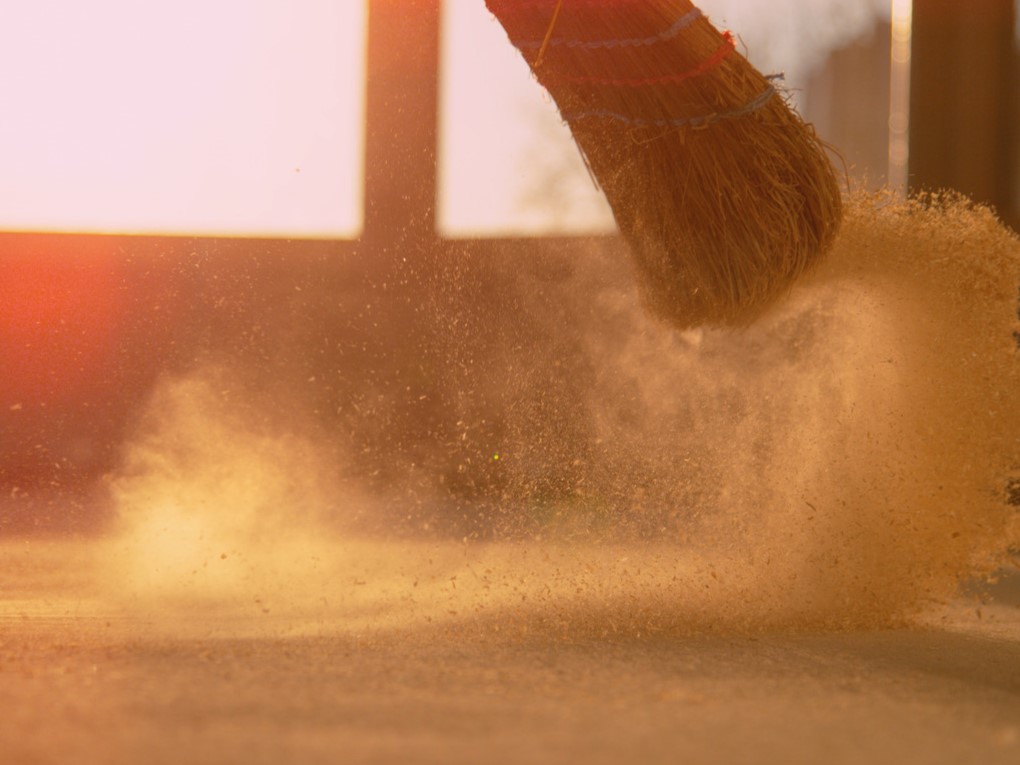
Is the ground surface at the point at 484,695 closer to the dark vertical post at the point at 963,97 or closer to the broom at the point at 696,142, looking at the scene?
the broom at the point at 696,142

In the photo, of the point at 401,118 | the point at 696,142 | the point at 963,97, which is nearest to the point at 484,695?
the point at 696,142

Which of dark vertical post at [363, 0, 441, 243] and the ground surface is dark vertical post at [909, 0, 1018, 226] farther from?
the ground surface

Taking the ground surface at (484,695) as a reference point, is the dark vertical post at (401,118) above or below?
above

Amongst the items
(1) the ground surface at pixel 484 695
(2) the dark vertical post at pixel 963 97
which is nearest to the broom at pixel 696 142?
(1) the ground surface at pixel 484 695

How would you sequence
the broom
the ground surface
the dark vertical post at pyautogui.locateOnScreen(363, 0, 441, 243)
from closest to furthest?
the ground surface, the broom, the dark vertical post at pyautogui.locateOnScreen(363, 0, 441, 243)

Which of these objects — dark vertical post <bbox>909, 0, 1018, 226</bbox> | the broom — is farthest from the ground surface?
dark vertical post <bbox>909, 0, 1018, 226</bbox>

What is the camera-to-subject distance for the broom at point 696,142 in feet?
8.27

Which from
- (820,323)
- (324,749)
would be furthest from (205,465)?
(324,749)

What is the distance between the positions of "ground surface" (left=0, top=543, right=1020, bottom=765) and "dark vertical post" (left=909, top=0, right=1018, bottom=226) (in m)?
3.06

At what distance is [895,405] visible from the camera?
2.81m

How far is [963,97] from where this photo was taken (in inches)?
206

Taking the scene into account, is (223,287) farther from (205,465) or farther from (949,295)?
(949,295)

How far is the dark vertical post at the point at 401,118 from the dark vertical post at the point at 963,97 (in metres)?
2.06

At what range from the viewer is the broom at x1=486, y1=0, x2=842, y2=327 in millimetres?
2520
